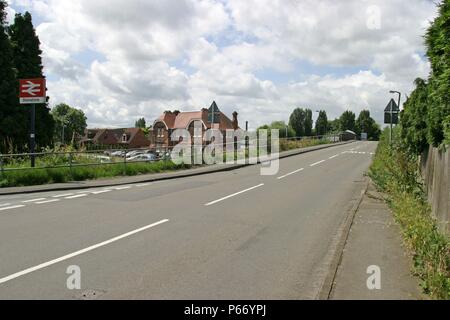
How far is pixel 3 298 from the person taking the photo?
5.16 metres

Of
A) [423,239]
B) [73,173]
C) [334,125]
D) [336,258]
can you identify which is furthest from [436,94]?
[334,125]

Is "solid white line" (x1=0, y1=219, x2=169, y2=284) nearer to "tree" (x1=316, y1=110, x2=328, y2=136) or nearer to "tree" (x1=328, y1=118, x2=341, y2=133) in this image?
"tree" (x1=316, y1=110, x2=328, y2=136)

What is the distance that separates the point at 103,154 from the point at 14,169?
5.26m

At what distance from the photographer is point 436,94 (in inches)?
301

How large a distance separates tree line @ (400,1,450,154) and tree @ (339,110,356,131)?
14157 cm

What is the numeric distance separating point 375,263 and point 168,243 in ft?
11.3

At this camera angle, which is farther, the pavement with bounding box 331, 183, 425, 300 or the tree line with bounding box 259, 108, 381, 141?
the tree line with bounding box 259, 108, 381, 141

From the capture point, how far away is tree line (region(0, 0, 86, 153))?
1380 inches

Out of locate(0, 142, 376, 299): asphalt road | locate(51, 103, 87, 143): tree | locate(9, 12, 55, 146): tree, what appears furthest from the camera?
locate(51, 103, 87, 143): tree

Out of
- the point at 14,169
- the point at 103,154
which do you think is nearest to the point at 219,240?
the point at 14,169

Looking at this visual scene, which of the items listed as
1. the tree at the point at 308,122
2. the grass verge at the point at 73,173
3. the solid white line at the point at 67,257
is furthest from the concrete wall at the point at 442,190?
the tree at the point at 308,122

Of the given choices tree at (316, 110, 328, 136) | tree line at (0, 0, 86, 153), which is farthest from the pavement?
tree at (316, 110, 328, 136)
